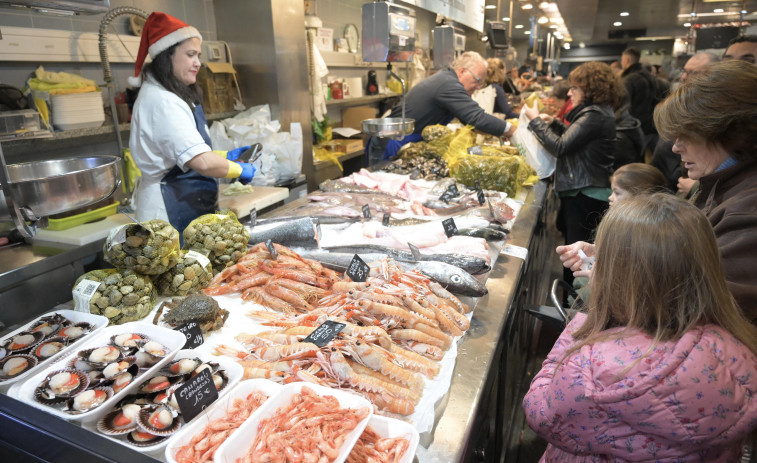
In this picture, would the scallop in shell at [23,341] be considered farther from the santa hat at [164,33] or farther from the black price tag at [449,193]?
the black price tag at [449,193]

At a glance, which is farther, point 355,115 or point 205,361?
point 355,115

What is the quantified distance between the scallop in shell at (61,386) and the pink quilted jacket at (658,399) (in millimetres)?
1324

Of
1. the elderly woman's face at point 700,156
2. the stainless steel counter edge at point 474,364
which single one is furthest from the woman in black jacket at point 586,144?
the elderly woman's face at point 700,156

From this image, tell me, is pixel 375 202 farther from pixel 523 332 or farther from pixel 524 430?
pixel 524 430

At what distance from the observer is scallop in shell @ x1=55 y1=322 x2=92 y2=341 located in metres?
1.55

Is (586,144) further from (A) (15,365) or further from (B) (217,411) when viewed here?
(A) (15,365)

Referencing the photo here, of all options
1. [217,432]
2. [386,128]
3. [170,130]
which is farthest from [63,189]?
[386,128]

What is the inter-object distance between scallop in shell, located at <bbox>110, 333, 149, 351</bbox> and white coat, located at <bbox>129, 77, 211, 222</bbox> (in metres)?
1.50

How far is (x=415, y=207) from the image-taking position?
128 inches

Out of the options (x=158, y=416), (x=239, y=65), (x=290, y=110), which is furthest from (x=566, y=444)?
(x=239, y=65)

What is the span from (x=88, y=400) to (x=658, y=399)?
1467mm

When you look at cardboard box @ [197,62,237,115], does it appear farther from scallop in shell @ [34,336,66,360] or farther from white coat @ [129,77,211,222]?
scallop in shell @ [34,336,66,360]

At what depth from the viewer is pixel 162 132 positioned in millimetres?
2799

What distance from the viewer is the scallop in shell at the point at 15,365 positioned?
1365 mm
